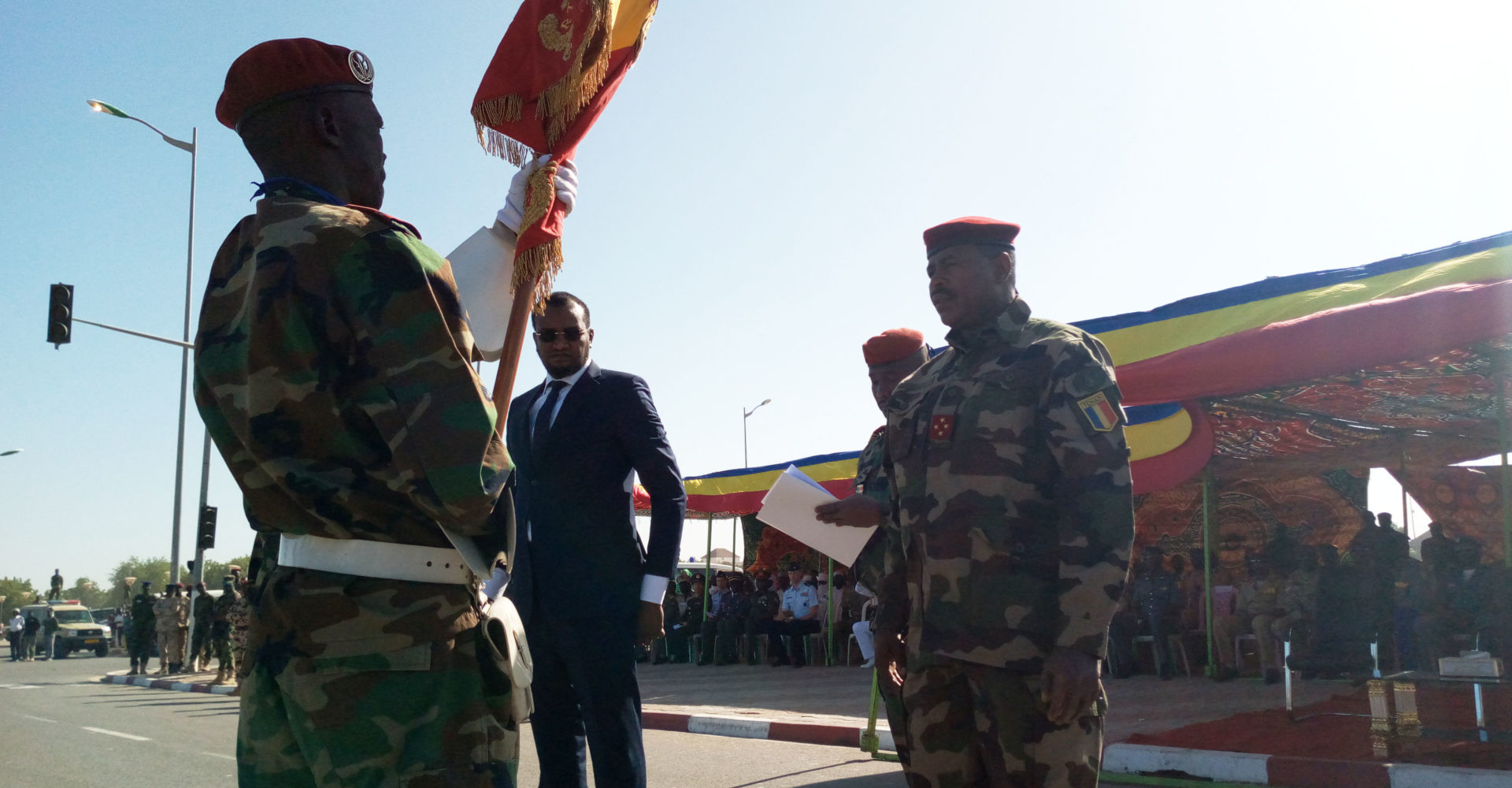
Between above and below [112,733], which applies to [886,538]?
above

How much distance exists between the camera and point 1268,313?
785cm

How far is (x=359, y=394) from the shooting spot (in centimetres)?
188

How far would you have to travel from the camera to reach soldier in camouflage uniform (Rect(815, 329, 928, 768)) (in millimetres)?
3246

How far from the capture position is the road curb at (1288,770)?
5266 mm

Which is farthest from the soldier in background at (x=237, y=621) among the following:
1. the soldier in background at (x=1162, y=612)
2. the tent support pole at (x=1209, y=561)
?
the tent support pole at (x=1209, y=561)

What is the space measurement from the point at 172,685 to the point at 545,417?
1710cm

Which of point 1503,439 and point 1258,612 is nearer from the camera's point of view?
point 1503,439

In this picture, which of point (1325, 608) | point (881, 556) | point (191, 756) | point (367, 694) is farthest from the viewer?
point (1325, 608)

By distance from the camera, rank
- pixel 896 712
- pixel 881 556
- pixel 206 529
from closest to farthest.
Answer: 1. pixel 896 712
2. pixel 881 556
3. pixel 206 529

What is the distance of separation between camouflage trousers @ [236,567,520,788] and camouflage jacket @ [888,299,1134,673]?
4.24 feet

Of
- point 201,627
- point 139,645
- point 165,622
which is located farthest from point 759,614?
point 139,645

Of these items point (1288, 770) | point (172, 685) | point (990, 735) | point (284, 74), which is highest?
point (284, 74)

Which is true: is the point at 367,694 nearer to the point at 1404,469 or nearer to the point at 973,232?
the point at 973,232

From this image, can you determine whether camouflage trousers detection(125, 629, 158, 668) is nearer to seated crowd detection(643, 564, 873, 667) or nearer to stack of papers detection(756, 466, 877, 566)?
seated crowd detection(643, 564, 873, 667)
